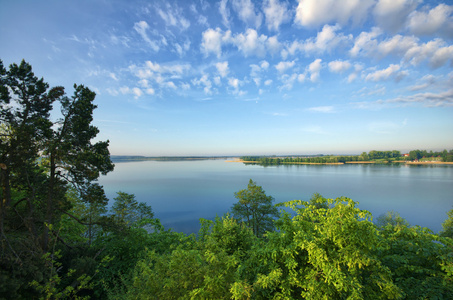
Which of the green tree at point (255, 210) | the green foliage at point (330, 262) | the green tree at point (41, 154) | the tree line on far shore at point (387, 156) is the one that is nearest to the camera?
the green foliage at point (330, 262)

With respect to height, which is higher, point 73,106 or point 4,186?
point 73,106

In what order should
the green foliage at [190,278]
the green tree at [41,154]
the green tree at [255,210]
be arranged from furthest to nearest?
the green tree at [255,210], the green tree at [41,154], the green foliage at [190,278]

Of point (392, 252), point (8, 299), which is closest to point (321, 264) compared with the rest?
point (392, 252)

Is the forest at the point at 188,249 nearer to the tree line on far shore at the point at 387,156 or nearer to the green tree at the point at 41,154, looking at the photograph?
the green tree at the point at 41,154

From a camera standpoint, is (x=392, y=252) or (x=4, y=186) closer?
(x=392, y=252)

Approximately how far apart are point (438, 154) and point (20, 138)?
628 feet

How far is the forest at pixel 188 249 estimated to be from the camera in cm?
354

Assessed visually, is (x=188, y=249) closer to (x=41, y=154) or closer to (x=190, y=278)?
(x=190, y=278)

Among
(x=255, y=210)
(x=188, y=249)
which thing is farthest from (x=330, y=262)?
(x=255, y=210)

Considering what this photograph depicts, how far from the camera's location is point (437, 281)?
3975 mm

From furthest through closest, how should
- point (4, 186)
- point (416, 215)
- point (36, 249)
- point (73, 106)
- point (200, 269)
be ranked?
point (416, 215) < point (73, 106) < point (4, 186) < point (36, 249) < point (200, 269)

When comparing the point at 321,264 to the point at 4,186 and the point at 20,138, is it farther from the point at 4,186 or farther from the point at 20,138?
the point at 4,186

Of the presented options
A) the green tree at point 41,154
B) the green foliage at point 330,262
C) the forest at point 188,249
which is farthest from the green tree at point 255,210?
the green foliage at point 330,262

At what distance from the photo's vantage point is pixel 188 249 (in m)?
6.85
